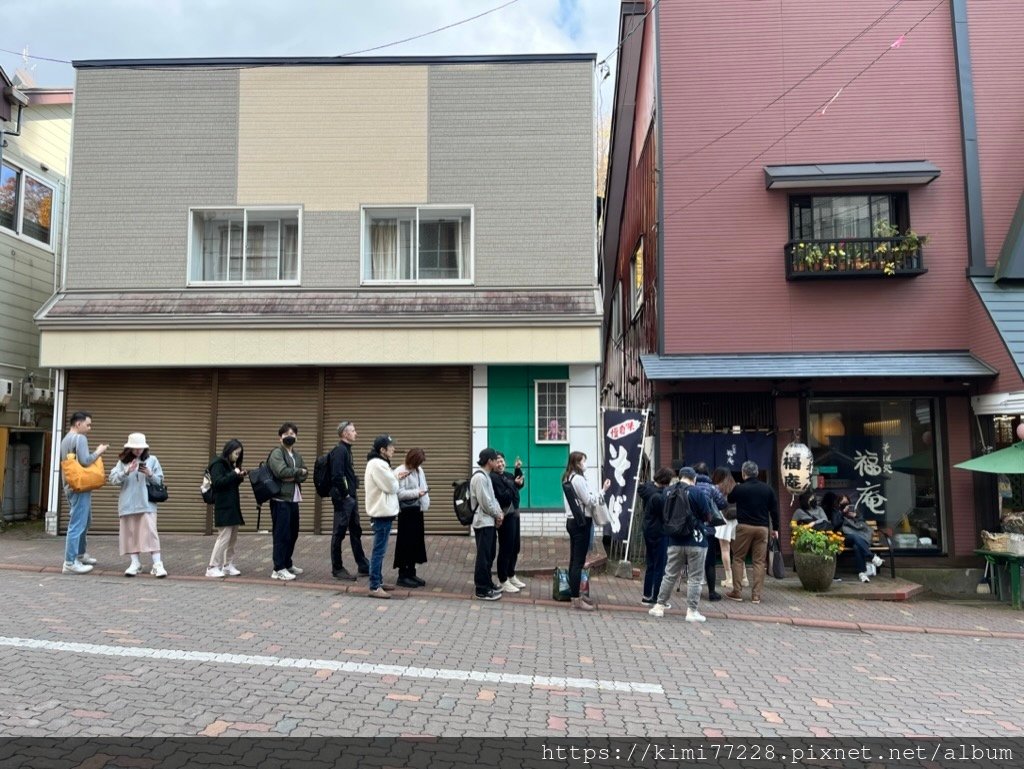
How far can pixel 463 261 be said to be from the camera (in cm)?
1395

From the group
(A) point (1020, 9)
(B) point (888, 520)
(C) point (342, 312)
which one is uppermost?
(A) point (1020, 9)

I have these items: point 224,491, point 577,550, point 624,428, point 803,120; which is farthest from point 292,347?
point 803,120

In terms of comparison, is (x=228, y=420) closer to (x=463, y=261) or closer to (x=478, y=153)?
(x=463, y=261)

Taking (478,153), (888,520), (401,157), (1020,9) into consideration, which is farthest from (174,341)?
(1020,9)

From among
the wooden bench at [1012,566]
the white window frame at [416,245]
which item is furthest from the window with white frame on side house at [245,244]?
the wooden bench at [1012,566]

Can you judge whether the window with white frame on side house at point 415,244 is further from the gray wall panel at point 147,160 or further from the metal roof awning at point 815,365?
the metal roof awning at point 815,365

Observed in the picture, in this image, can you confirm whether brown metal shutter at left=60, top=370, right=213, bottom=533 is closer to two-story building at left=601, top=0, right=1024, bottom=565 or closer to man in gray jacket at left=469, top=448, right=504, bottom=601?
man in gray jacket at left=469, top=448, right=504, bottom=601

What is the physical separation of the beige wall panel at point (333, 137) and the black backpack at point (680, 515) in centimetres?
756

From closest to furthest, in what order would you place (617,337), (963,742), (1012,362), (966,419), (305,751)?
(305,751) → (963,742) → (1012,362) → (966,419) → (617,337)

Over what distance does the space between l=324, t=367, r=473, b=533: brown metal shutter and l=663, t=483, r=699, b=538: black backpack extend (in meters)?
5.14

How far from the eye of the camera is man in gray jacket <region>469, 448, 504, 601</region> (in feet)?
29.5

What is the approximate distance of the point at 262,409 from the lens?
44.6 feet

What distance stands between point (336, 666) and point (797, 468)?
309 inches

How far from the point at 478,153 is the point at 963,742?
1136 centimetres
